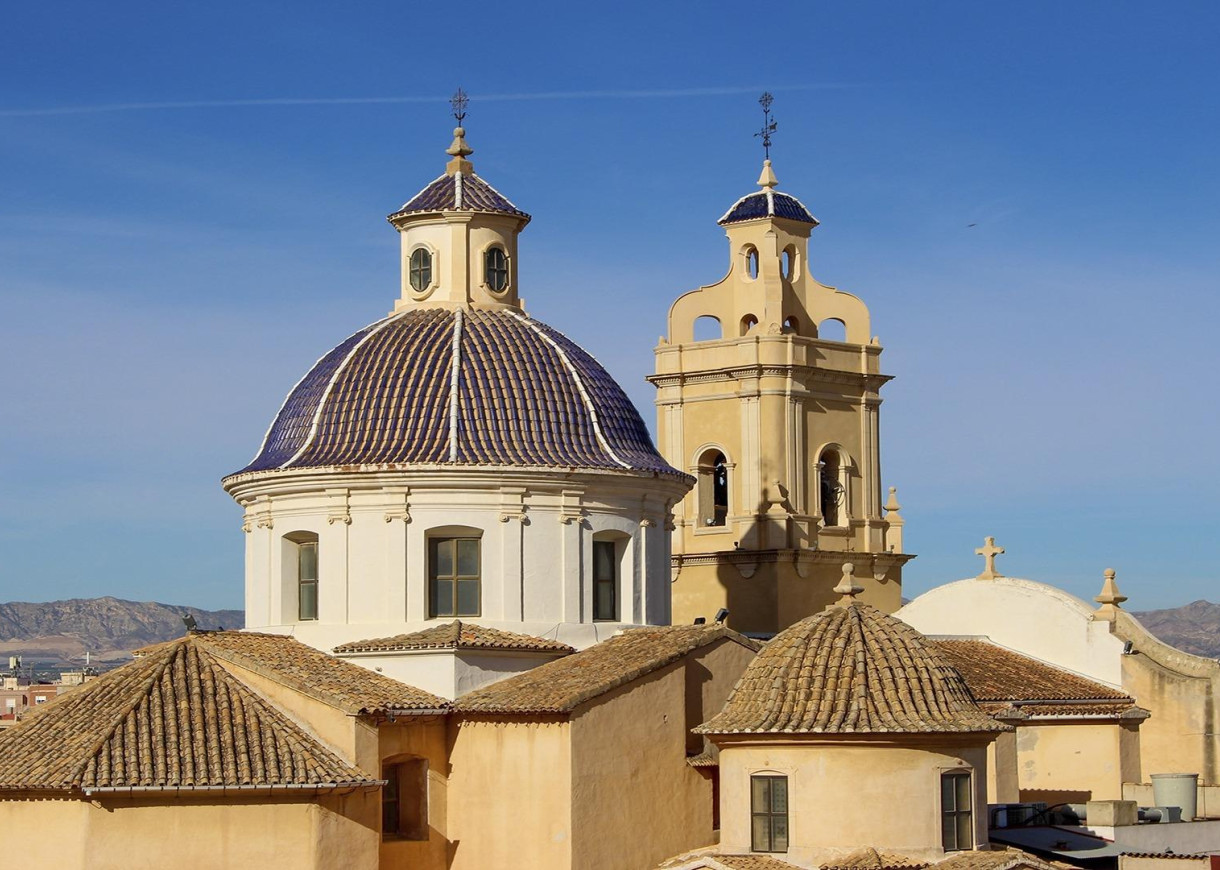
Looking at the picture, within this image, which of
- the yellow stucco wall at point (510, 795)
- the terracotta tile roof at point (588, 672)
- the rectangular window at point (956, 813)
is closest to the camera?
the rectangular window at point (956, 813)

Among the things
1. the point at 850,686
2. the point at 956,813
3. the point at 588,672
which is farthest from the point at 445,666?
the point at 956,813

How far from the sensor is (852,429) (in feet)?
173

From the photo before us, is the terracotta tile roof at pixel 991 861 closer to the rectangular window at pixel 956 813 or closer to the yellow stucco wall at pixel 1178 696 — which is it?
the rectangular window at pixel 956 813

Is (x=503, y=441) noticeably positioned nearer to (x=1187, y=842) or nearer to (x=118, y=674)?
(x=118, y=674)

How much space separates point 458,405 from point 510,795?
6.39 meters

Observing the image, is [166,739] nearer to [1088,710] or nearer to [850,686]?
[850,686]

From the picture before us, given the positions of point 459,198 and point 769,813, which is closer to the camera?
point 769,813

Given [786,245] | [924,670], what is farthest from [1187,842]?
[786,245]

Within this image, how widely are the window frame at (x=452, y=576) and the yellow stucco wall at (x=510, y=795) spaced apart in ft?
8.09

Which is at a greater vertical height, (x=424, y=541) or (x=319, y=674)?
(x=424, y=541)

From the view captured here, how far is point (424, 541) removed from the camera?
113 ft

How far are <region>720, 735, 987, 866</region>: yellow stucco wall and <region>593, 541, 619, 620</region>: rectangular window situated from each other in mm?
6327

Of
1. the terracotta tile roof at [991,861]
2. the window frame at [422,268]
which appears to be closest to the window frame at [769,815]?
the terracotta tile roof at [991,861]

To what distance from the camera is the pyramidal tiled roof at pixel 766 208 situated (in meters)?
52.2
